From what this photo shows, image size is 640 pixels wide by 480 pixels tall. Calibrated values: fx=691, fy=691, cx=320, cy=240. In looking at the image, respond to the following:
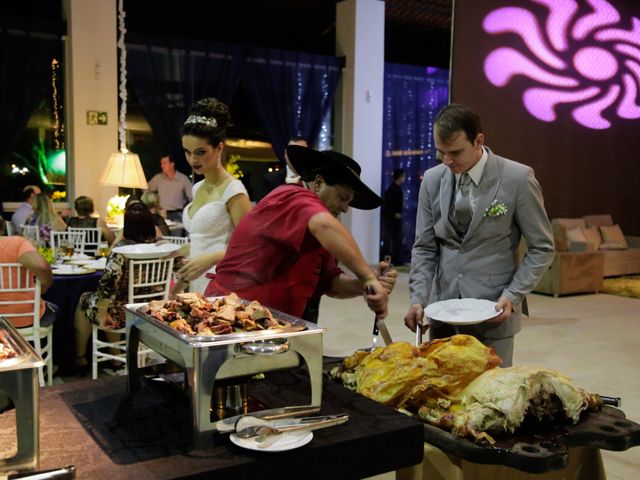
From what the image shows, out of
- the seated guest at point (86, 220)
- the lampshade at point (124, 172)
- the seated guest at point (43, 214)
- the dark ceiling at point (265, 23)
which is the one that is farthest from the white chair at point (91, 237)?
the dark ceiling at point (265, 23)

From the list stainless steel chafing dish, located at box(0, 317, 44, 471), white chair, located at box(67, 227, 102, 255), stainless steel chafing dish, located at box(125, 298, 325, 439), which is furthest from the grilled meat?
white chair, located at box(67, 227, 102, 255)

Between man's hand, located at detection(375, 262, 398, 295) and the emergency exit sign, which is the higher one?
the emergency exit sign

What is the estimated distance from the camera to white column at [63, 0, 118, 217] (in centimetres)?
766

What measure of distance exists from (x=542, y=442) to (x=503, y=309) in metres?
0.72

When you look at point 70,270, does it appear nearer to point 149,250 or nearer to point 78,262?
point 78,262

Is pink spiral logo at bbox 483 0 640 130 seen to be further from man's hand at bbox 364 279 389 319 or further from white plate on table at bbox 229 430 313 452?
white plate on table at bbox 229 430 313 452

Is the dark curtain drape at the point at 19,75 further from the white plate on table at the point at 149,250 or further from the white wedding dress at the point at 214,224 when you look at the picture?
the white wedding dress at the point at 214,224

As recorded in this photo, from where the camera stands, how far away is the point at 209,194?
8.79ft

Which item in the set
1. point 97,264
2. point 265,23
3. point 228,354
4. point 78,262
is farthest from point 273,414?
point 265,23

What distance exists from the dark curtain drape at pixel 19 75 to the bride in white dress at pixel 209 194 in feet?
17.8

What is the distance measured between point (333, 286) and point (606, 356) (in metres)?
3.79

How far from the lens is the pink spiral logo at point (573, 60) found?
783 cm

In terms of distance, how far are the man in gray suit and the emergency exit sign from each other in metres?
6.18

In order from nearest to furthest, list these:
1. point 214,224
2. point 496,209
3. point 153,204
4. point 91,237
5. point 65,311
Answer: point 496,209, point 214,224, point 65,311, point 91,237, point 153,204
